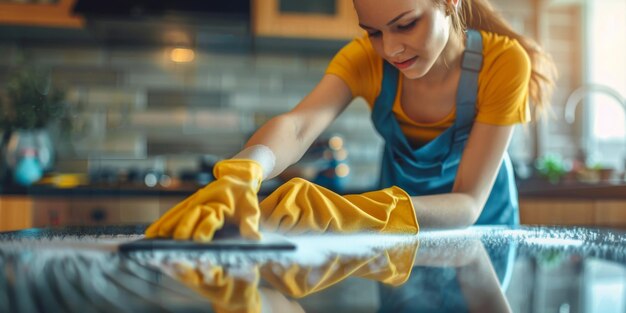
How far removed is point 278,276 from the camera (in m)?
0.50

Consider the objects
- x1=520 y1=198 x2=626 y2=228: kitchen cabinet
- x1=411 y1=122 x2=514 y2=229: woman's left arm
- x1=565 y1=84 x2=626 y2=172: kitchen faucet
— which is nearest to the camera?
x1=411 y1=122 x2=514 y2=229: woman's left arm

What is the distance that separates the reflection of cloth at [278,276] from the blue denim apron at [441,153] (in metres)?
0.63

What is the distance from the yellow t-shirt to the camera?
3.69 ft

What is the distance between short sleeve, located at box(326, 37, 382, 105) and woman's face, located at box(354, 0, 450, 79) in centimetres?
17

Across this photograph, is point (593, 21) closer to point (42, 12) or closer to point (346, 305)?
point (42, 12)

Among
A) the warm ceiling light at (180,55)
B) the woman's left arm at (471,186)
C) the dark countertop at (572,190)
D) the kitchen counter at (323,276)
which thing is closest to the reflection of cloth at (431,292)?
the kitchen counter at (323,276)

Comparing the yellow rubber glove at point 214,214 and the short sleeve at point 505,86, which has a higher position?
the short sleeve at point 505,86

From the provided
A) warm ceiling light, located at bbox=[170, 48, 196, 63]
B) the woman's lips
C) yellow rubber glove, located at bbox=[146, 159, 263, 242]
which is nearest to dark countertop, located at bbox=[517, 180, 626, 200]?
the woman's lips

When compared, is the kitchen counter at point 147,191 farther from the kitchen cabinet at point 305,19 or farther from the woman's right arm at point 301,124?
the woman's right arm at point 301,124

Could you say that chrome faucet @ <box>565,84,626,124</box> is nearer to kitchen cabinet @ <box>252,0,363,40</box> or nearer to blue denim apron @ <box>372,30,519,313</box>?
kitchen cabinet @ <box>252,0,363,40</box>

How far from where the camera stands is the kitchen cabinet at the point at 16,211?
2289mm

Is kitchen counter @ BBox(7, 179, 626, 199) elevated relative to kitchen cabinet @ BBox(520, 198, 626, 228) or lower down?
elevated

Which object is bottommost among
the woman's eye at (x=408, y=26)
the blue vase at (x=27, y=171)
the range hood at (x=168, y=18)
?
the blue vase at (x=27, y=171)

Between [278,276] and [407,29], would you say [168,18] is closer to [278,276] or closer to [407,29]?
[407,29]
